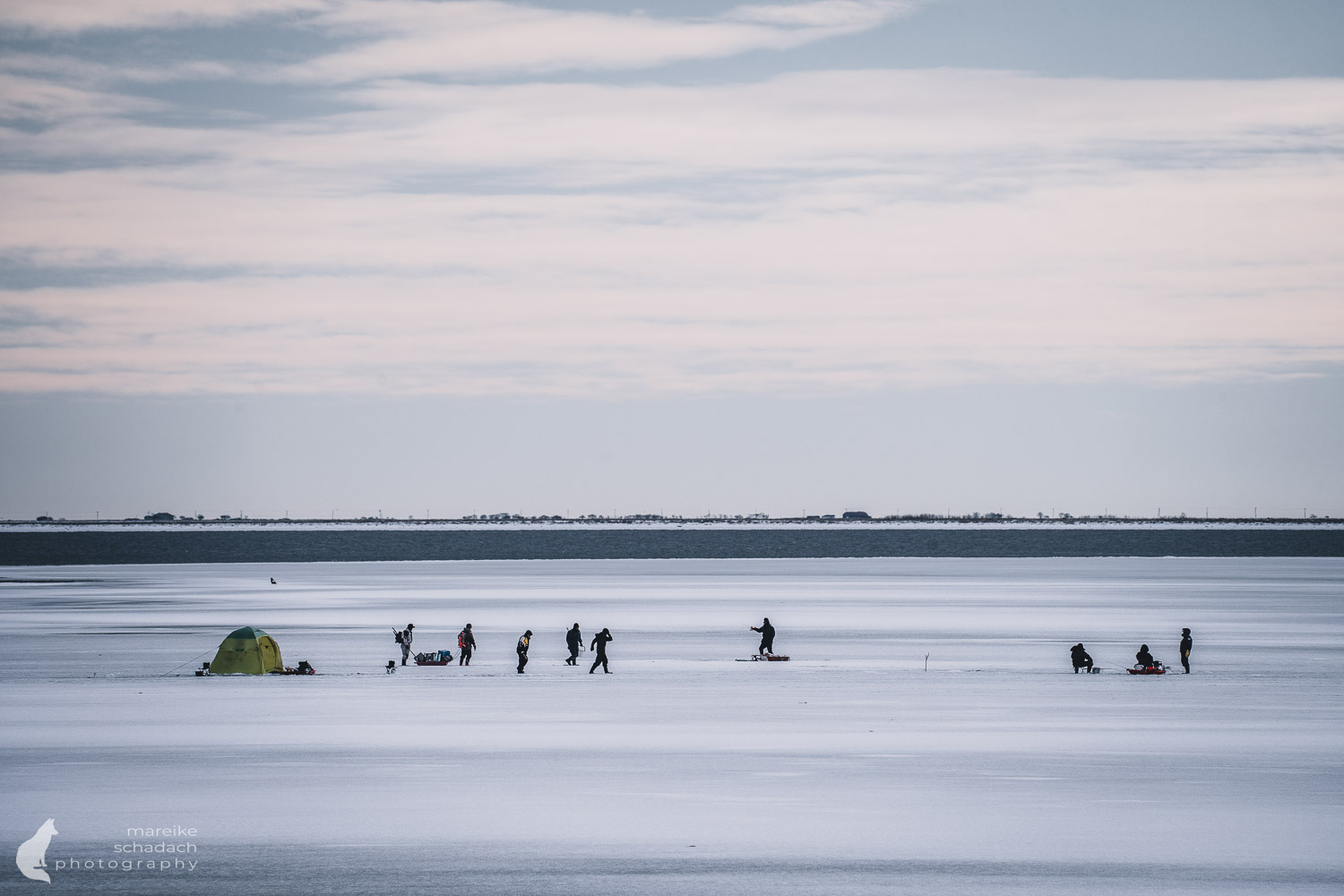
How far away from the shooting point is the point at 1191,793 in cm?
2067

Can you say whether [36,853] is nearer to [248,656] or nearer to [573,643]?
[248,656]

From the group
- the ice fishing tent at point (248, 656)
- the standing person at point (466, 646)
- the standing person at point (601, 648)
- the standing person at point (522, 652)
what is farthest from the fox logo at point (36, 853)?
the standing person at point (466, 646)

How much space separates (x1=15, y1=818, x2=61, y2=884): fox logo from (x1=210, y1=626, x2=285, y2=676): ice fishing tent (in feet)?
60.6

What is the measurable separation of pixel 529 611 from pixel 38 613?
782 inches

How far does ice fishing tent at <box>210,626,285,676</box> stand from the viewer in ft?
121

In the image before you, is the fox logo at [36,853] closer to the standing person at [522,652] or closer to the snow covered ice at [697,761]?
the snow covered ice at [697,761]

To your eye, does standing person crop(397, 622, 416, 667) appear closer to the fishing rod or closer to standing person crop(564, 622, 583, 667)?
standing person crop(564, 622, 583, 667)

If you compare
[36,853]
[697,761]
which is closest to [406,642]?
[697,761]

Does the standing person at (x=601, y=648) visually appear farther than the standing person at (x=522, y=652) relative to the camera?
Yes

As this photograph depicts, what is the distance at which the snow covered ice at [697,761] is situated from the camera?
16688 mm

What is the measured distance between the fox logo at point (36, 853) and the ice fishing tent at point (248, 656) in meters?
18.5

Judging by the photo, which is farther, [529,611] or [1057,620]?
[529,611]

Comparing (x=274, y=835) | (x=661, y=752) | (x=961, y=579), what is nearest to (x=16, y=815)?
(x=274, y=835)

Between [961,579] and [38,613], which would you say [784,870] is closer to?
[38,613]
